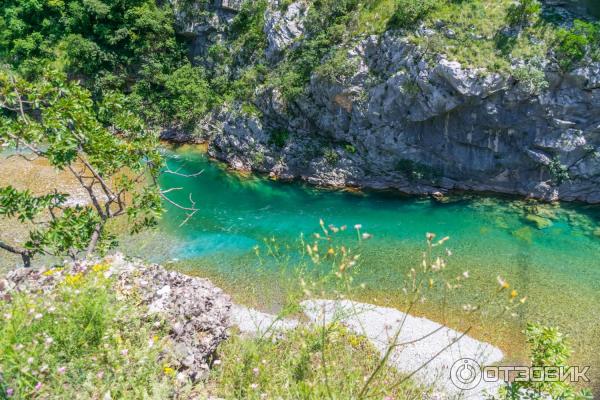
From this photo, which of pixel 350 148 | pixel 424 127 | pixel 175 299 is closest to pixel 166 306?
pixel 175 299

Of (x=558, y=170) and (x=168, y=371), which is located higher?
(x=168, y=371)

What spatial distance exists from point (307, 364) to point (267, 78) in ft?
69.5

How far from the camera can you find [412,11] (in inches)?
808

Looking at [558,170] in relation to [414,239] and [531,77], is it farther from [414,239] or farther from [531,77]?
[414,239]

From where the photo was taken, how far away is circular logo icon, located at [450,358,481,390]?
10945 millimetres

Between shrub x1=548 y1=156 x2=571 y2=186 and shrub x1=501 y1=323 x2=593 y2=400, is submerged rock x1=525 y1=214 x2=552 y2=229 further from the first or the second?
shrub x1=501 y1=323 x2=593 y2=400

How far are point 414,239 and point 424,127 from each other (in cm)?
669

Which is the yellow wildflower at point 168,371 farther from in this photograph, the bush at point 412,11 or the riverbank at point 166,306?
the bush at point 412,11

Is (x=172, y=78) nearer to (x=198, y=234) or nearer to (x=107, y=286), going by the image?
(x=198, y=234)

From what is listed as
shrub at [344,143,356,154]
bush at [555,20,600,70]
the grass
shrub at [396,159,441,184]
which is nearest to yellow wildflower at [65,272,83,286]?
the grass

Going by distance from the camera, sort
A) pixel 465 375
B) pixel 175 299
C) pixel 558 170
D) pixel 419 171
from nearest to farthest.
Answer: pixel 175 299
pixel 465 375
pixel 558 170
pixel 419 171

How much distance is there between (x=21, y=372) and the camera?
461cm

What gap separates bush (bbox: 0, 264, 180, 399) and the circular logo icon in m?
8.22

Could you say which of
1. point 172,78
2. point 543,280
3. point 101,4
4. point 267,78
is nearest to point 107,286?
point 543,280
